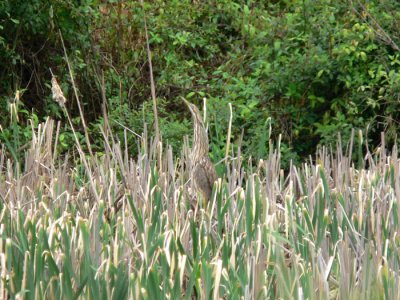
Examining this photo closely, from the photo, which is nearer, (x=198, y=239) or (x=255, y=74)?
(x=198, y=239)

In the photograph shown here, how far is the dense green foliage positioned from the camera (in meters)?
6.04

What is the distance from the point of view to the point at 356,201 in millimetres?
2562

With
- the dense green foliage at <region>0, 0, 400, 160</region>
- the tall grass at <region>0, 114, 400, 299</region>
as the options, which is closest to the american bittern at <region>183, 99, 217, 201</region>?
the tall grass at <region>0, 114, 400, 299</region>

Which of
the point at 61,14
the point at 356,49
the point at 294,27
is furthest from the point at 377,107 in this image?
the point at 61,14

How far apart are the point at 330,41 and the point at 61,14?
1874 millimetres

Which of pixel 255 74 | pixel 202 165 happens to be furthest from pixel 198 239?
pixel 255 74

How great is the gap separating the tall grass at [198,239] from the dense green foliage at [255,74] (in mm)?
2731

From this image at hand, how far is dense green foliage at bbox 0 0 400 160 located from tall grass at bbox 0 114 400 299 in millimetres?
2731

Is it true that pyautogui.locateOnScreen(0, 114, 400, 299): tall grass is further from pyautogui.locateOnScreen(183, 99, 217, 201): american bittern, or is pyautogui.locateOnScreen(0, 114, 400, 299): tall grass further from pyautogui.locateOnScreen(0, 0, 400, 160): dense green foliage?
pyautogui.locateOnScreen(0, 0, 400, 160): dense green foliage

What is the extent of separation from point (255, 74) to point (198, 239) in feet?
14.5

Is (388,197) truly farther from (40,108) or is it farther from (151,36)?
(151,36)

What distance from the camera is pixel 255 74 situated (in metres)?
6.51

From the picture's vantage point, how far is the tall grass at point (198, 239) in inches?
73.1

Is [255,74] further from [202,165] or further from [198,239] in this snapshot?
[198,239]
